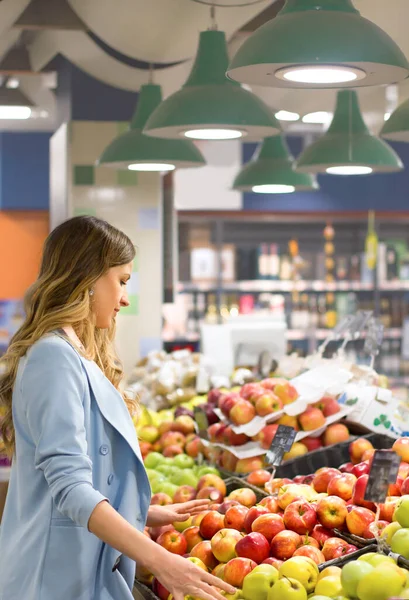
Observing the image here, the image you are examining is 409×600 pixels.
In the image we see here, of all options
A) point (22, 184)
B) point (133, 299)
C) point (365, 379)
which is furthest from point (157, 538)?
point (22, 184)

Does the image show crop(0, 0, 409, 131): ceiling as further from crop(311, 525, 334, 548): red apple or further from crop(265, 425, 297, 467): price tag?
crop(311, 525, 334, 548): red apple

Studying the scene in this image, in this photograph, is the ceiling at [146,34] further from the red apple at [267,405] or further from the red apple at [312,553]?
the red apple at [312,553]

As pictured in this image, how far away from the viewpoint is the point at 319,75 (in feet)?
8.50

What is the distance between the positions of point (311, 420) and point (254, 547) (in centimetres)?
116

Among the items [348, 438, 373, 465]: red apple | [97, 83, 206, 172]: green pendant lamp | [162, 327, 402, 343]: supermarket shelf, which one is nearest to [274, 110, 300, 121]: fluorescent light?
[97, 83, 206, 172]: green pendant lamp

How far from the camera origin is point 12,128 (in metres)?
8.89

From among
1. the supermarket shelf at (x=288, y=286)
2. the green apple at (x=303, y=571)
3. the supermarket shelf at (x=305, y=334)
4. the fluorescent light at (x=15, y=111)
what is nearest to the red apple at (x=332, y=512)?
the green apple at (x=303, y=571)

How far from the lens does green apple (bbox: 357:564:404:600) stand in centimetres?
190

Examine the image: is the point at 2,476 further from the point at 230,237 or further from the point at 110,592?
the point at 230,237

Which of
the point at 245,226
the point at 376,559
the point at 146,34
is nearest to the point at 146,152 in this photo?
the point at 146,34

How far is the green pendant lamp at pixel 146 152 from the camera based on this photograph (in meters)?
4.05

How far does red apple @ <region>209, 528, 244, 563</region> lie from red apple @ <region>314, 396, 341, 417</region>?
45.1 inches

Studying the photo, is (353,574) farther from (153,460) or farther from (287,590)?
(153,460)

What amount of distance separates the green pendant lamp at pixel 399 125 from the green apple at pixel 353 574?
6.78 ft
